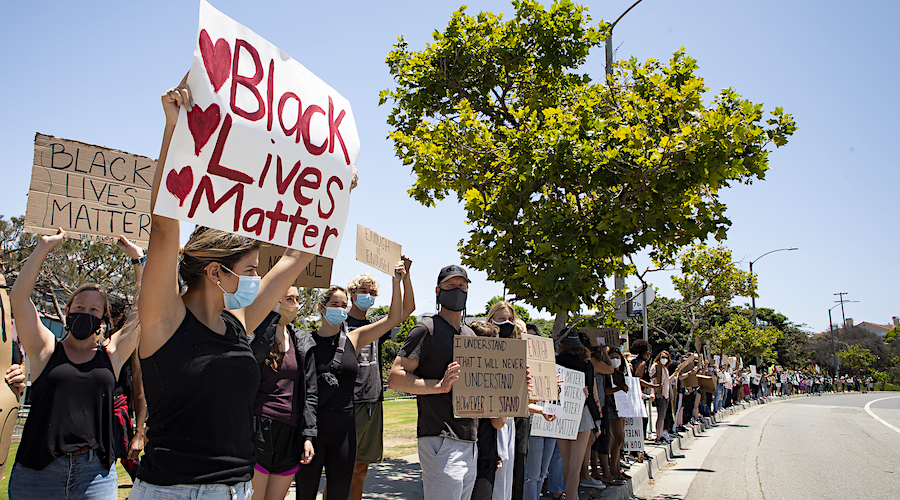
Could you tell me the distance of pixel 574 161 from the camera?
702 cm

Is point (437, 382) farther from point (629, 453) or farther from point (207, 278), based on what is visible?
point (629, 453)

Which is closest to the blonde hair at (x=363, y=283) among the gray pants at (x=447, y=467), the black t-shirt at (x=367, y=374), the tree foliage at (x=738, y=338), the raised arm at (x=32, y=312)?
the black t-shirt at (x=367, y=374)

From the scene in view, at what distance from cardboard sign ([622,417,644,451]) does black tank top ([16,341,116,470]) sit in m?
7.71

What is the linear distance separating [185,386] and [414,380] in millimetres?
2254

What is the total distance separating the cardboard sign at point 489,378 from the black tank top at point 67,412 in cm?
204

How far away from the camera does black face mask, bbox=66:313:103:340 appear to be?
133 inches

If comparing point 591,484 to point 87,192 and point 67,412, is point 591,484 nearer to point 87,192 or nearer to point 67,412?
point 67,412

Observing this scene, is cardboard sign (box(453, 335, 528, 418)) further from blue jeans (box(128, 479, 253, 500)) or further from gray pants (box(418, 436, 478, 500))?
blue jeans (box(128, 479, 253, 500))

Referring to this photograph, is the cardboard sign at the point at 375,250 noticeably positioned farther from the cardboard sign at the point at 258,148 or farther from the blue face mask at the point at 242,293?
the blue face mask at the point at 242,293

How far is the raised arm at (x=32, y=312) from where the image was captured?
10.2 feet

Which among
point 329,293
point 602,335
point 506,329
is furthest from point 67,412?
point 602,335

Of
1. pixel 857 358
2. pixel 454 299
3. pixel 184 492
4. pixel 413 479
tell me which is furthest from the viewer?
pixel 857 358

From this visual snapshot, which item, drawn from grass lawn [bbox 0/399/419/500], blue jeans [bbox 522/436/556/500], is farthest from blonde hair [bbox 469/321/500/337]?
grass lawn [bbox 0/399/419/500]

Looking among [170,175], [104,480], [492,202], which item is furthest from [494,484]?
[492,202]
